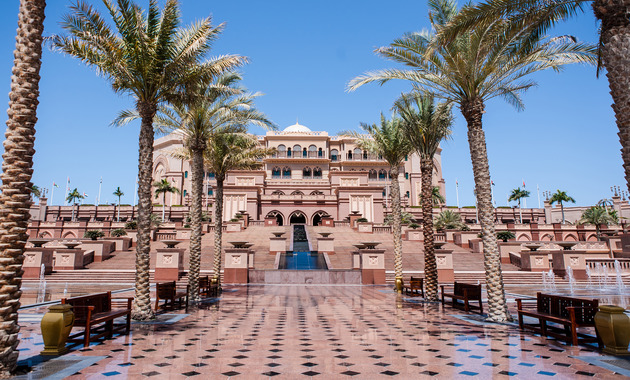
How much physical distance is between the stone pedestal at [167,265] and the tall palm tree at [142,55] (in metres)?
11.2

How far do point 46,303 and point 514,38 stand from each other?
1668 cm

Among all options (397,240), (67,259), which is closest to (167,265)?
(67,259)

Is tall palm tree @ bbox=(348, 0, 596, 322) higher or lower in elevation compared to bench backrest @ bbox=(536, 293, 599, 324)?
higher

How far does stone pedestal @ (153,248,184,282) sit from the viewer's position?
71.7 ft

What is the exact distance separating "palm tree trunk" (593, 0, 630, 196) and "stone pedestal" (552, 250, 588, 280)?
20375 mm

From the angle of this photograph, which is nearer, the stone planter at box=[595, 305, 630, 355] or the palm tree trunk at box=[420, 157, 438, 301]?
the stone planter at box=[595, 305, 630, 355]

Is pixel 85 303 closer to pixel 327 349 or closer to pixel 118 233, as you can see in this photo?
pixel 327 349

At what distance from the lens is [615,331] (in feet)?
23.4

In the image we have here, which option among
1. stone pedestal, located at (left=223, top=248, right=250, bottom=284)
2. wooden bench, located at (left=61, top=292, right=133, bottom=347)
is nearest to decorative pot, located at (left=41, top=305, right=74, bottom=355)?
wooden bench, located at (left=61, top=292, right=133, bottom=347)

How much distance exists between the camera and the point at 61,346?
7.17 m

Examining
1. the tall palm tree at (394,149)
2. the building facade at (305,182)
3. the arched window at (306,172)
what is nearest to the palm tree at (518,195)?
the building facade at (305,182)

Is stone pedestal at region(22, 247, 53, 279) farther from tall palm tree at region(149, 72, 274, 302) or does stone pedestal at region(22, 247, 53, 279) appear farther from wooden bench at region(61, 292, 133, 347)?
wooden bench at region(61, 292, 133, 347)

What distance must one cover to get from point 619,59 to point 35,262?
27.0 meters

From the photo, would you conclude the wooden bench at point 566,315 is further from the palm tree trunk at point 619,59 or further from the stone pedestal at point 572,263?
the stone pedestal at point 572,263
